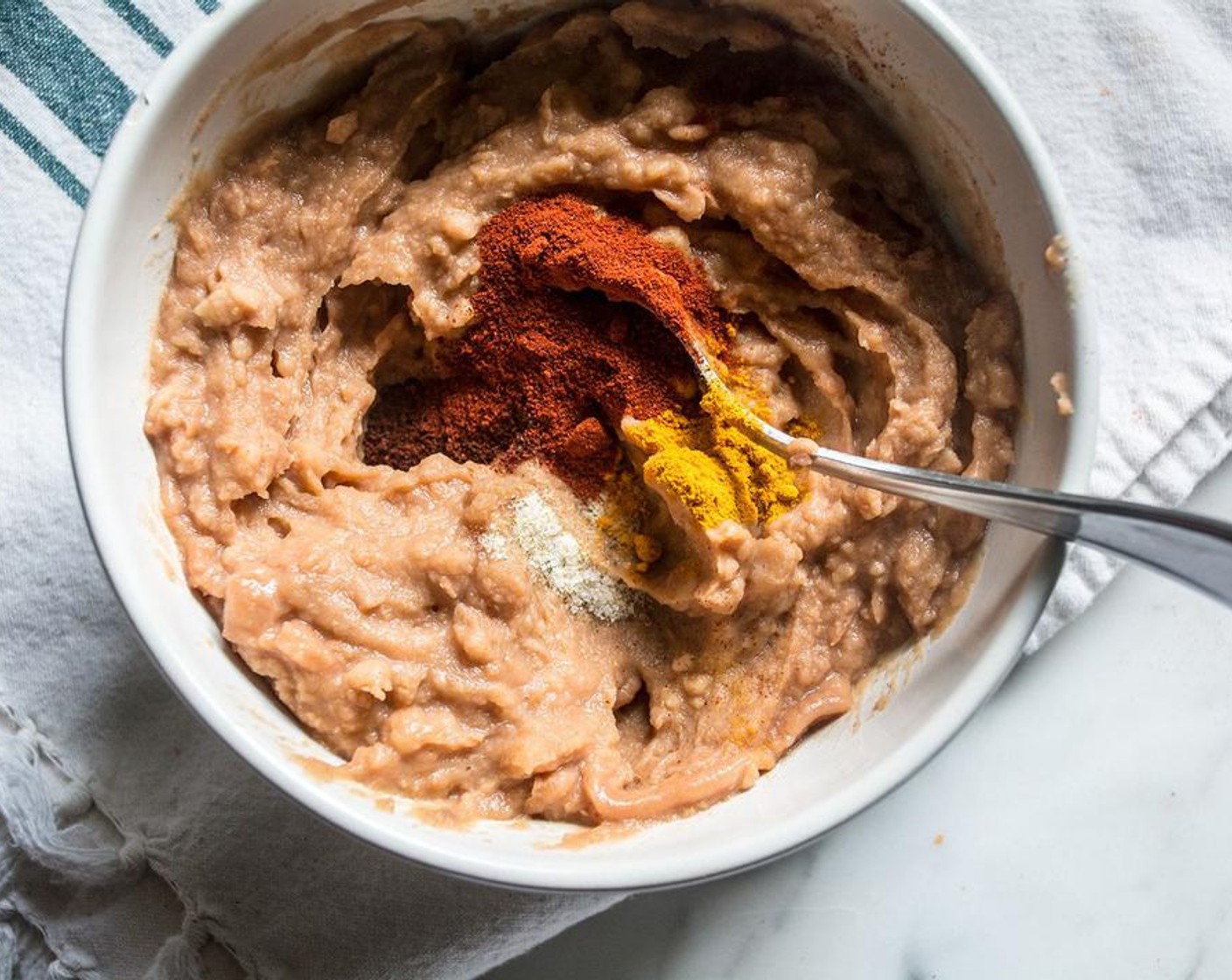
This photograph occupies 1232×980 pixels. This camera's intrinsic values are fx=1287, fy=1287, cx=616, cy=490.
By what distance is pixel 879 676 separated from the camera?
2156mm

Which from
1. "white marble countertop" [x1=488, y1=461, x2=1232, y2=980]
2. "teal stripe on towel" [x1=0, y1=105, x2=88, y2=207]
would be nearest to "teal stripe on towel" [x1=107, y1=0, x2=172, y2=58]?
"teal stripe on towel" [x1=0, y1=105, x2=88, y2=207]

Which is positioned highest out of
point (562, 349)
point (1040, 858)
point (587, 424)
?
point (562, 349)

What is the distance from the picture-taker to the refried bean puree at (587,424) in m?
2.08

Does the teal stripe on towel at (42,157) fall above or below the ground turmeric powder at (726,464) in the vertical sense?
above

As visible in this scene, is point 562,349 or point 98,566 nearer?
point 562,349

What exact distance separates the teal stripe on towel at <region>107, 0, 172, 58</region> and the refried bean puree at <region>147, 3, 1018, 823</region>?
0.48 m

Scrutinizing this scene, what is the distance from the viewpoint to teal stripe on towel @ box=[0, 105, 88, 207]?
2.48 meters

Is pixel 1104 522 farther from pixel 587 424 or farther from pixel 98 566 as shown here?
pixel 98 566

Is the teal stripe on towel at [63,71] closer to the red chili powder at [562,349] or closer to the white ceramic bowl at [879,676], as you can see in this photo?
the white ceramic bowl at [879,676]

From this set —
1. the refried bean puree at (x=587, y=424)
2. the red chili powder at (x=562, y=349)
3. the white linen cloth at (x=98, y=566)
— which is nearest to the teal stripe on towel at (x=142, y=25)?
the white linen cloth at (x=98, y=566)

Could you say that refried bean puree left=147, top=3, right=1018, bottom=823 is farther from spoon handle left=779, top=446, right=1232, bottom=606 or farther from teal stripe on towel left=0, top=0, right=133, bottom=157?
teal stripe on towel left=0, top=0, right=133, bottom=157

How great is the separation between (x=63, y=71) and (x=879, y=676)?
192 cm

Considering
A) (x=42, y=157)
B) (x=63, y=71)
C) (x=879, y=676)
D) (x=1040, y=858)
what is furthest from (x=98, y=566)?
(x=1040, y=858)

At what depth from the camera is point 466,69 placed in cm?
231
